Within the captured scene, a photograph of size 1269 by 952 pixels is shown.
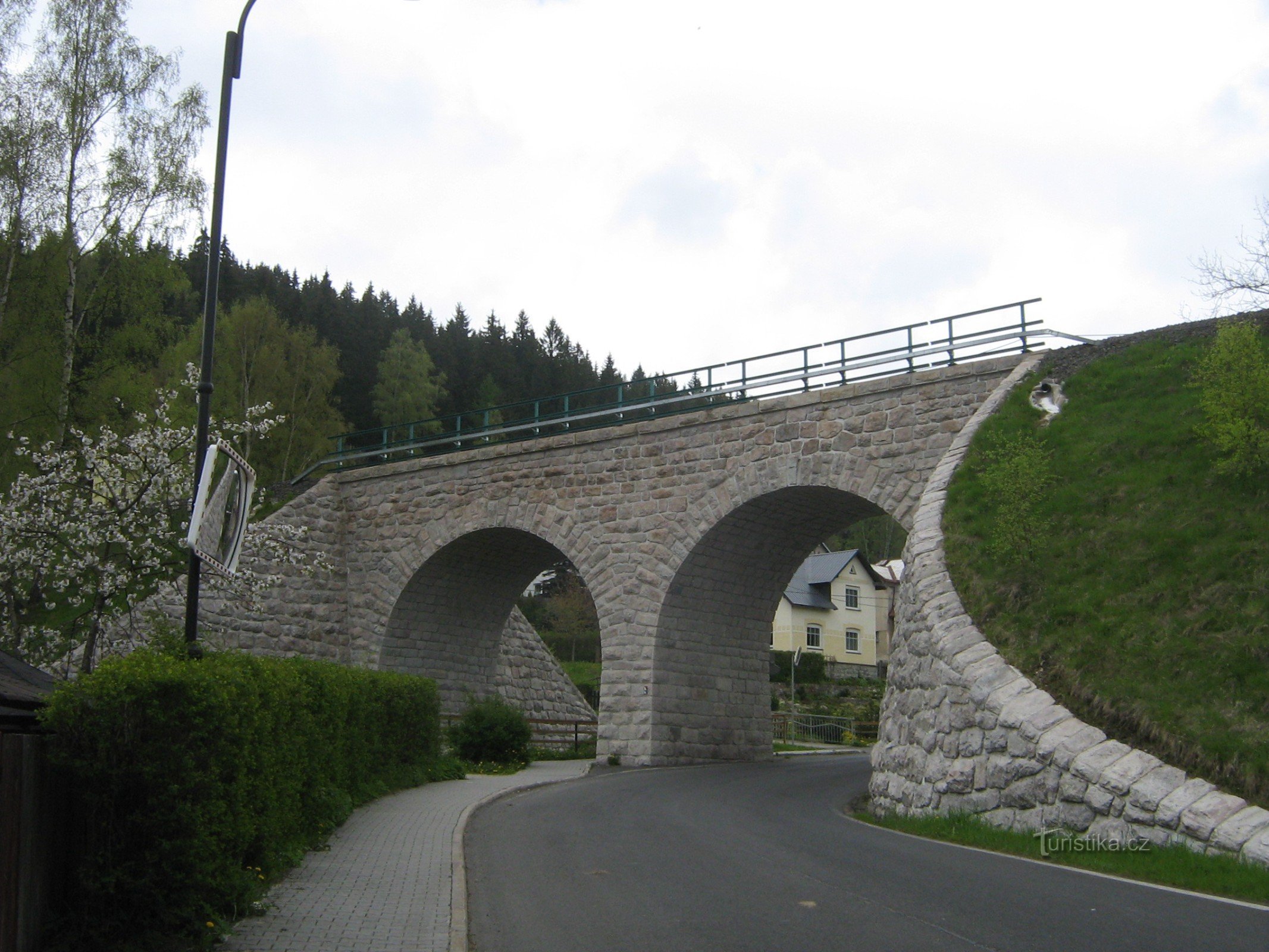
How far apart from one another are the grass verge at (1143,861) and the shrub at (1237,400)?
20.3 feet

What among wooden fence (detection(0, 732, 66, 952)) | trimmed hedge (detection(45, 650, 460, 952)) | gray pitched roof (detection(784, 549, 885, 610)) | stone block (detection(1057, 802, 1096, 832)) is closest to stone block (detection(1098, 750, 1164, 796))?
stone block (detection(1057, 802, 1096, 832))

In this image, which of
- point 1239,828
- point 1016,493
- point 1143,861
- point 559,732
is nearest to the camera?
point 1239,828

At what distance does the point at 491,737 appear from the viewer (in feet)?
67.1

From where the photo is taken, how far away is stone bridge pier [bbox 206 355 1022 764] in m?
18.4

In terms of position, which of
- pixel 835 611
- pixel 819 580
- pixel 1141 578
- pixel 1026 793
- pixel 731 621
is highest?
pixel 819 580

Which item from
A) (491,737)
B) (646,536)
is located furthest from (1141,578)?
(491,737)

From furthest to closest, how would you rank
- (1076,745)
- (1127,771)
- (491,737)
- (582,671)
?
(582,671)
(491,737)
(1076,745)
(1127,771)

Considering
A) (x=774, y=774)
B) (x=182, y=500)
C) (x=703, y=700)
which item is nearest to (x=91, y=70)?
(x=182, y=500)

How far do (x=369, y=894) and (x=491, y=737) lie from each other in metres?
13.0

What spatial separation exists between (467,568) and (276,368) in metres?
23.2

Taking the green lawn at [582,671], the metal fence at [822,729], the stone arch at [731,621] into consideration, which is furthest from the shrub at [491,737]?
the green lawn at [582,671]

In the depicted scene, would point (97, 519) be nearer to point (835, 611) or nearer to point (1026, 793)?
point (1026, 793)

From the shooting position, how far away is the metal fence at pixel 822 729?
3609 cm

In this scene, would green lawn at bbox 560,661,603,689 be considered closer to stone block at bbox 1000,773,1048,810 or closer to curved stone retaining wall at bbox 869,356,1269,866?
curved stone retaining wall at bbox 869,356,1269,866
